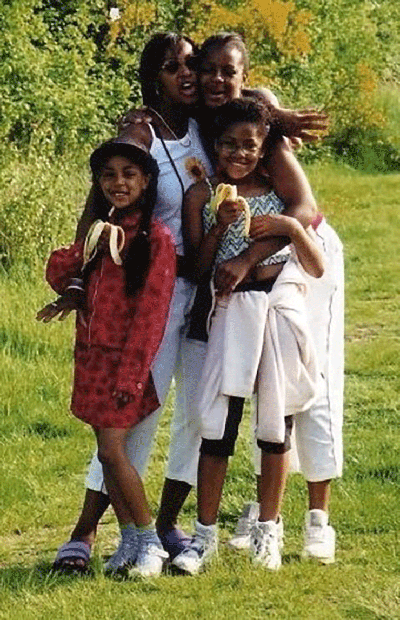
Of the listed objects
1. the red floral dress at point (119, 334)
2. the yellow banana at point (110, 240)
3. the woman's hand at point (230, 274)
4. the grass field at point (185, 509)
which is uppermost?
the yellow banana at point (110, 240)

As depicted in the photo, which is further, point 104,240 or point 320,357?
point 320,357

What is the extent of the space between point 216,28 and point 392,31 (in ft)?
27.5

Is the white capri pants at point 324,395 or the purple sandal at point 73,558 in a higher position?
the white capri pants at point 324,395

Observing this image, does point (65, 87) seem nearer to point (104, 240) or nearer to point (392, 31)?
point (104, 240)

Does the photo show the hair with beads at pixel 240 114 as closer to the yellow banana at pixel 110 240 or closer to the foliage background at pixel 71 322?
the yellow banana at pixel 110 240

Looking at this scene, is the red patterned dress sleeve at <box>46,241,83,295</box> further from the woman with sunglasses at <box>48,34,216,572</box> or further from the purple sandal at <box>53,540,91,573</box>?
the purple sandal at <box>53,540,91,573</box>

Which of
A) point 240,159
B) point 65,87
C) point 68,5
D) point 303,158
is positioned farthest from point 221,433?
point 303,158

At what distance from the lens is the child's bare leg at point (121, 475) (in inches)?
199

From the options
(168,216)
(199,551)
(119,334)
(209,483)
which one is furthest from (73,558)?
(168,216)

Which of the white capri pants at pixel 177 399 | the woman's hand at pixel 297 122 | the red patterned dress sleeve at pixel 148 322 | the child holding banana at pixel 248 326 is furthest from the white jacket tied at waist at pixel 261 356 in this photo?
the woman's hand at pixel 297 122

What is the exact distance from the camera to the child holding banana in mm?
5047

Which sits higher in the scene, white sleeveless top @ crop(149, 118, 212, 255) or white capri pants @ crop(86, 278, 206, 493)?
white sleeveless top @ crop(149, 118, 212, 255)

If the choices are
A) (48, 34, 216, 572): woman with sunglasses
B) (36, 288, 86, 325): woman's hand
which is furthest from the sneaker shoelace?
(36, 288, 86, 325): woman's hand

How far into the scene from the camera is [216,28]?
17.0 metres
